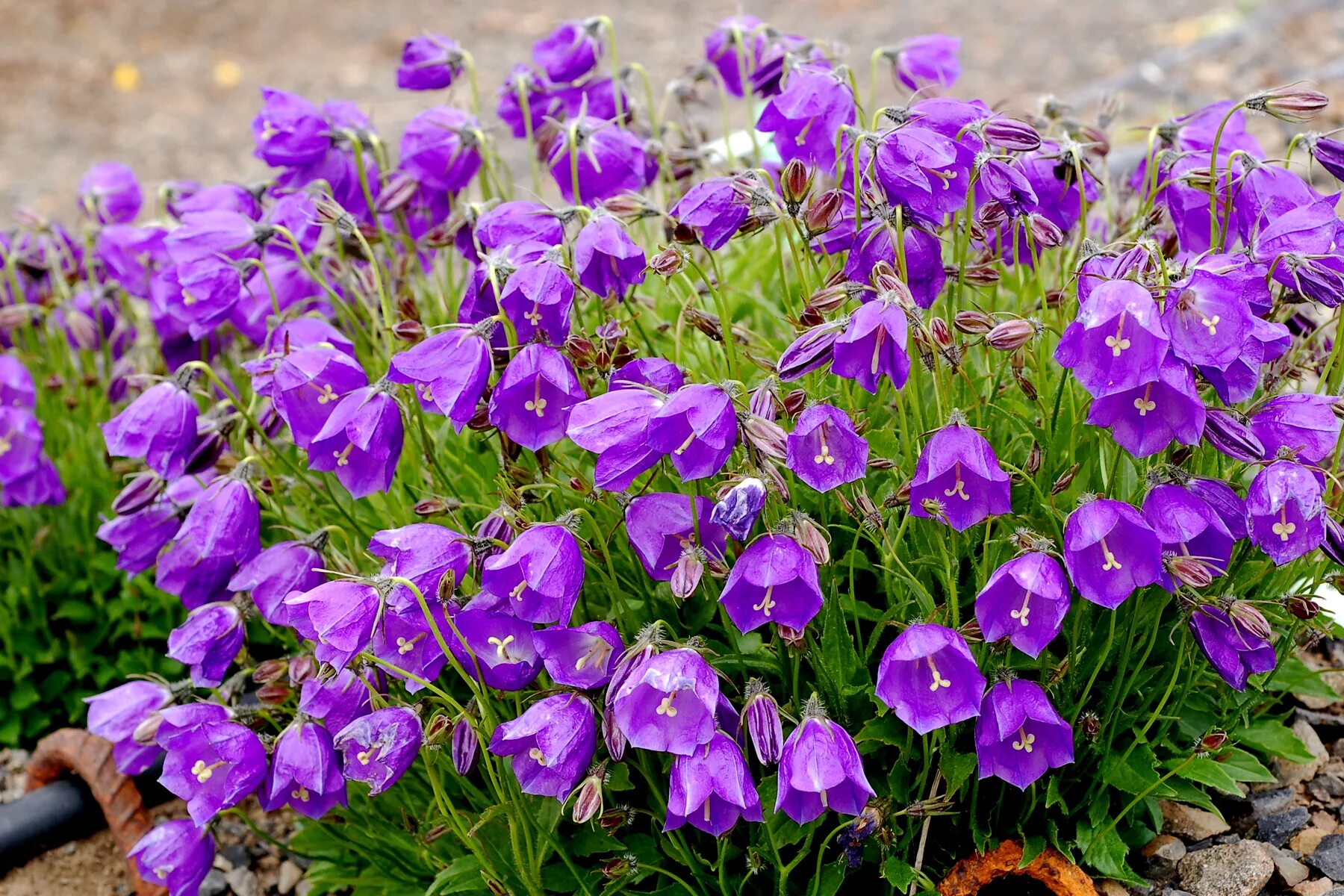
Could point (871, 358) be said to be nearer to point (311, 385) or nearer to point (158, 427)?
point (311, 385)

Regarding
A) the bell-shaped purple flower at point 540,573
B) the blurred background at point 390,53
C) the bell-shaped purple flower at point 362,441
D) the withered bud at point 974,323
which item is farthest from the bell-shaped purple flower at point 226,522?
the blurred background at point 390,53

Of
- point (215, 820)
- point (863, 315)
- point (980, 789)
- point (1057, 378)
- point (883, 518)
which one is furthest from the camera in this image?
point (215, 820)

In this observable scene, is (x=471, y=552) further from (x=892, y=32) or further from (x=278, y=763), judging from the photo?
(x=892, y=32)

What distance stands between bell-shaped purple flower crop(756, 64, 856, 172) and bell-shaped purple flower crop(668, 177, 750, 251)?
0.81 ft

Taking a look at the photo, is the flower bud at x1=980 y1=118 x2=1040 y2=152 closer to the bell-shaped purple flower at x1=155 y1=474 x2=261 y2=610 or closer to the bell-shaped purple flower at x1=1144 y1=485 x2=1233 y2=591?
the bell-shaped purple flower at x1=1144 y1=485 x2=1233 y2=591

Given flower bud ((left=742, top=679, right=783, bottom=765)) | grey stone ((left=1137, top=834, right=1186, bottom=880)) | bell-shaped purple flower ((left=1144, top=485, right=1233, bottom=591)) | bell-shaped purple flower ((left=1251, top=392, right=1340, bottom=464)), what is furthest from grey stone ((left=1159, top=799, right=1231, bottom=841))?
flower bud ((left=742, top=679, right=783, bottom=765))

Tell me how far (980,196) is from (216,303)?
5.39ft

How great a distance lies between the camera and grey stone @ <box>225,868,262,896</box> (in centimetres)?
317

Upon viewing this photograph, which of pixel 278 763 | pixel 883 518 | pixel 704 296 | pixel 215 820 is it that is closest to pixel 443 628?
pixel 278 763

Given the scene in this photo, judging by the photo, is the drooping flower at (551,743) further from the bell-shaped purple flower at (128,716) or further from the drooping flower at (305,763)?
the bell-shaped purple flower at (128,716)

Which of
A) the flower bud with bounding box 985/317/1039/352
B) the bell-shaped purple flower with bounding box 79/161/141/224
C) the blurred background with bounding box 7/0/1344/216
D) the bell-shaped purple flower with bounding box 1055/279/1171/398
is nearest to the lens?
the bell-shaped purple flower with bounding box 1055/279/1171/398

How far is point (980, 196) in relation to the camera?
2.40m

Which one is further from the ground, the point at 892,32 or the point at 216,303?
the point at 216,303

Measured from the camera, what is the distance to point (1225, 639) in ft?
7.15
